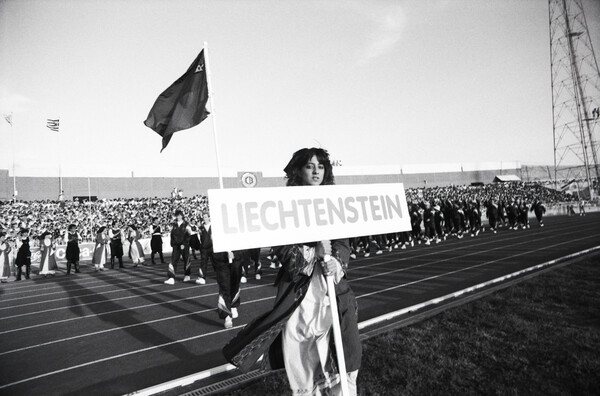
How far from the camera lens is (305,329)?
7.95 feet

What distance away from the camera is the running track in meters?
4.16

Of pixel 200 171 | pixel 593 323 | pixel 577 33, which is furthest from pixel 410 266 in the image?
pixel 577 33

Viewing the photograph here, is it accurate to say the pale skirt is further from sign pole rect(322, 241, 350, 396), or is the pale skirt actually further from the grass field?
the grass field

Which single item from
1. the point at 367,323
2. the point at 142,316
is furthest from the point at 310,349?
the point at 142,316

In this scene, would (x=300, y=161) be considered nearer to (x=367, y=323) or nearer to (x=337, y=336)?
(x=337, y=336)

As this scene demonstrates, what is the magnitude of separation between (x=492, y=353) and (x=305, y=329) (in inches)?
103

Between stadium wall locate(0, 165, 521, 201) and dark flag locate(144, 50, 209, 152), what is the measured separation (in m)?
40.6

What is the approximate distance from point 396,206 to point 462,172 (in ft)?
221

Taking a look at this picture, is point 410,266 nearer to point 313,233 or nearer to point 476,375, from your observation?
point 476,375

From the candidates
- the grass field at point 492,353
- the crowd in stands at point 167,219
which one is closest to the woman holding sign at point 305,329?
the grass field at point 492,353

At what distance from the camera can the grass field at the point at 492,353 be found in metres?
3.13

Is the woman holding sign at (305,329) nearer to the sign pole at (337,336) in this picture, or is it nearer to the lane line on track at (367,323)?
the sign pole at (337,336)

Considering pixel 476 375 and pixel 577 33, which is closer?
pixel 476 375

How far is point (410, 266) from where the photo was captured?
34.6 ft
